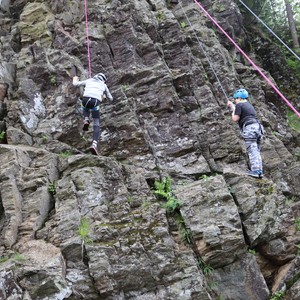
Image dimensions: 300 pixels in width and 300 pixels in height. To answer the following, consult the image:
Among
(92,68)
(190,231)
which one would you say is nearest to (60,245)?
(190,231)

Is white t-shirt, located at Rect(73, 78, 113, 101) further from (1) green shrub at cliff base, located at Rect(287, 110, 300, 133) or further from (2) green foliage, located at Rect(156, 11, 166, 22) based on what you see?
(1) green shrub at cliff base, located at Rect(287, 110, 300, 133)

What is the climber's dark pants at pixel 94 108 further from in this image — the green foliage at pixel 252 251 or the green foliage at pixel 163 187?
the green foliage at pixel 252 251

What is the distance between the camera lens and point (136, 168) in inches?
398

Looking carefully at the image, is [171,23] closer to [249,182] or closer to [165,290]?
[249,182]

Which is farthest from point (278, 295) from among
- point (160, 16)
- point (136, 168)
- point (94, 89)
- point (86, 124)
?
point (160, 16)

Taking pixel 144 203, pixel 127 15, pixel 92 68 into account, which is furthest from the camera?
pixel 127 15

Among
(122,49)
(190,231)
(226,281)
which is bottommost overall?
(226,281)

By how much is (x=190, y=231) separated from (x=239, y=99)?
154 inches

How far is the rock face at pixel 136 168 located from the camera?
767 cm

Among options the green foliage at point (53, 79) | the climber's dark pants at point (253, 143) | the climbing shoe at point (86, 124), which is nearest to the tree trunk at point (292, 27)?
the climber's dark pants at point (253, 143)

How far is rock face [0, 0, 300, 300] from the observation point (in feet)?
25.2

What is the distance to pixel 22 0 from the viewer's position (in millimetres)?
15992

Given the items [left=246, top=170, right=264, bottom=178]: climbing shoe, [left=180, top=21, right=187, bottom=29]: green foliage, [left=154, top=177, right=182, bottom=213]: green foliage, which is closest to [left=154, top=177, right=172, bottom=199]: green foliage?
[left=154, top=177, right=182, bottom=213]: green foliage

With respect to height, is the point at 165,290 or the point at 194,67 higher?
the point at 194,67
